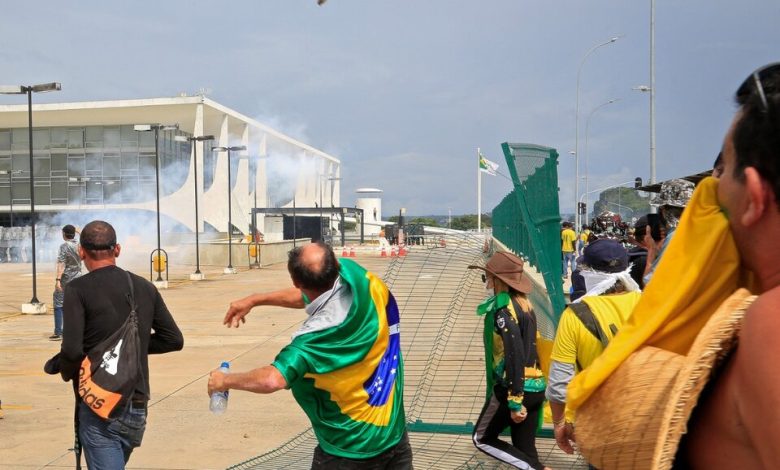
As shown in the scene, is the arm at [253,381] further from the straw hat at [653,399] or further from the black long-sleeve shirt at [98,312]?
the straw hat at [653,399]

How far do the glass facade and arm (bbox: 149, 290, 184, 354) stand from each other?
2159 inches

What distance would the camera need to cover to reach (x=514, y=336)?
4.38m

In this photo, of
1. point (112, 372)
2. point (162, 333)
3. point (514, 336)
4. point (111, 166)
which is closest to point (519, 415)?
point (514, 336)

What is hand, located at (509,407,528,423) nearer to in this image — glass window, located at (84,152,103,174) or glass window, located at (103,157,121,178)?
glass window, located at (103,157,121,178)

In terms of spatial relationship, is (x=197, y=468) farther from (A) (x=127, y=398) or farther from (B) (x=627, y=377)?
(B) (x=627, y=377)

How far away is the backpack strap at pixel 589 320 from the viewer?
11.2ft

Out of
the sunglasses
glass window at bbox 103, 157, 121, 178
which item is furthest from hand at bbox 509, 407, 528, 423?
glass window at bbox 103, 157, 121, 178

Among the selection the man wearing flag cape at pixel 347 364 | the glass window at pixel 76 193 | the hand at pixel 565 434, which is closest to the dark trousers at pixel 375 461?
the man wearing flag cape at pixel 347 364

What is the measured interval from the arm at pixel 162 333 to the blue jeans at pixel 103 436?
1.46 ft

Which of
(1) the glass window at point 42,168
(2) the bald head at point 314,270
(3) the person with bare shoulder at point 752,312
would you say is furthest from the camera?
(1) the glass window at point 42,168

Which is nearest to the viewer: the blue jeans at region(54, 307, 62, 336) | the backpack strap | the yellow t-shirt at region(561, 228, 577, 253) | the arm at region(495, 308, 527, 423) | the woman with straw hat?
the backpack strap

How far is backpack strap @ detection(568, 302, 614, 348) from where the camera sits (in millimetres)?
3428

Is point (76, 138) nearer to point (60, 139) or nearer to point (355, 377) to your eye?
point (60, 139)

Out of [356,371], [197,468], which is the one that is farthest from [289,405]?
[356,371]
